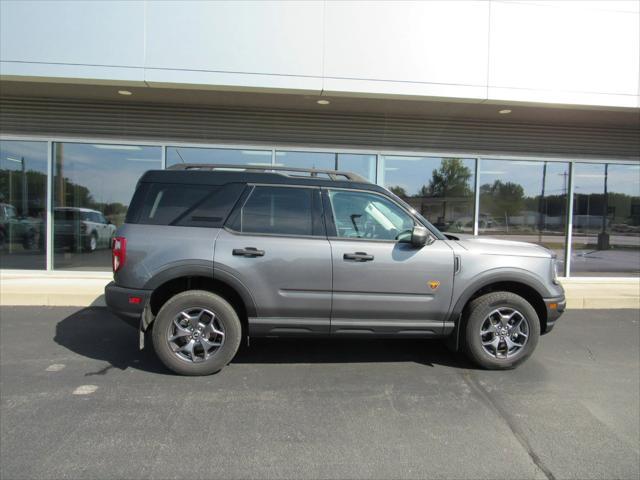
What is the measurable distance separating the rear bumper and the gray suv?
0.01 metres

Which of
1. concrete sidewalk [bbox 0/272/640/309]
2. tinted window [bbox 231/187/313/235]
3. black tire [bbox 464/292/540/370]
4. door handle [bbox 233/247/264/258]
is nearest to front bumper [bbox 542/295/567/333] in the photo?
black tire [bbox 464/292/540/370]

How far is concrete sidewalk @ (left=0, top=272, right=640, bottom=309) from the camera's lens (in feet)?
22.4

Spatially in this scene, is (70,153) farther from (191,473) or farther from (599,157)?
(599,157)

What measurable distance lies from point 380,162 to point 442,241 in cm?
448

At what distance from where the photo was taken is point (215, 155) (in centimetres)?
835

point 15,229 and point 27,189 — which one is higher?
point 27,189

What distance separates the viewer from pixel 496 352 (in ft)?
14.4

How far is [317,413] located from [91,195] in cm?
717

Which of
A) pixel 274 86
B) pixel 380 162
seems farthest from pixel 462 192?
pixel 274 86

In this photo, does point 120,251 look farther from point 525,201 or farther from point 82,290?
point 525,201

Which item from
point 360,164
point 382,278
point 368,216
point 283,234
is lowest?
point 382,278

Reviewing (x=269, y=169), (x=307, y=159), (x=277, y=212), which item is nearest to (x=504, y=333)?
(x=277, y=212)

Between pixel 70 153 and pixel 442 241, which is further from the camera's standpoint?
pixel 70 153

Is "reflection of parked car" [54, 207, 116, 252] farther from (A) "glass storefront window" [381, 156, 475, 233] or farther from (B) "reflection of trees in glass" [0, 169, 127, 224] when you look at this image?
(A) "glass storefront window" [381, 156, 475, 233]
